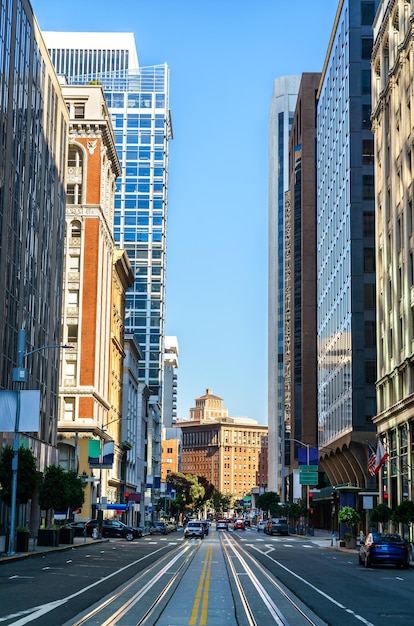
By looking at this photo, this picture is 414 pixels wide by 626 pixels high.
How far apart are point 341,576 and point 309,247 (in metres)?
109

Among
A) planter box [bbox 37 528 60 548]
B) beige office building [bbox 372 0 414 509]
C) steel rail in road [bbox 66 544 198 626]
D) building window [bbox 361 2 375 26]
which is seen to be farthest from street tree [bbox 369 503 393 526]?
building window [bbox 361 2 375 26]

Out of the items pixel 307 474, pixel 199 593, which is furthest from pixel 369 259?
pixel 199 593

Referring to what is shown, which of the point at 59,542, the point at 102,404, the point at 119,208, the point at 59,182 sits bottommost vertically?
the point at 59,542

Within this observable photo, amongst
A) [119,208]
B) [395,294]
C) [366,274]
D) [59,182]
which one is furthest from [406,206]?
[119,208]

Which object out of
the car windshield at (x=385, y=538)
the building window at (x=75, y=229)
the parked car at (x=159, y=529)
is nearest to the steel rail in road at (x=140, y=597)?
the car windshield at (x=385, y=538)

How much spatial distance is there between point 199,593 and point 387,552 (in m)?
16.4

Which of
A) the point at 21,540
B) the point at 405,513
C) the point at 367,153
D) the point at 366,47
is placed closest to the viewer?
the point at 21,540

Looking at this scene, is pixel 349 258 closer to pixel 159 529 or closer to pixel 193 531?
pixel 193 531

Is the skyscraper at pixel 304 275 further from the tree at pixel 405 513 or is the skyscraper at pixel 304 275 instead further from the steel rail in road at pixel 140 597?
the steel rail in road at pixel 140 597

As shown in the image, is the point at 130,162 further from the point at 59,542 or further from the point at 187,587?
the point at 187,587

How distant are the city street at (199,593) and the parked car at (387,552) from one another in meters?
0.51

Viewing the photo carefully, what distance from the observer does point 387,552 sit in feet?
130

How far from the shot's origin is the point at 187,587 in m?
27.7

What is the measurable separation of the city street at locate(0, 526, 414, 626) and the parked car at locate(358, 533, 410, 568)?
510mm
